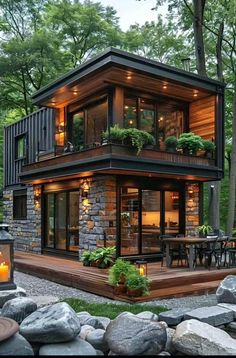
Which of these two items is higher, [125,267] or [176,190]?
[176,190]

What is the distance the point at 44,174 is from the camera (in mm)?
11750

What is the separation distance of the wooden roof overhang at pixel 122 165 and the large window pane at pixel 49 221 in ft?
3.76

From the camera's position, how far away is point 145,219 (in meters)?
10.7

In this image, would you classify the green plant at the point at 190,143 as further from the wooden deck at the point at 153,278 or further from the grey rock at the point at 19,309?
the grey rock at the point at 19,309

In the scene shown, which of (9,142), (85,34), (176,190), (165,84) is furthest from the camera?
(85,34)

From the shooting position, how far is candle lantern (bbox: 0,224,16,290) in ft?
18.0

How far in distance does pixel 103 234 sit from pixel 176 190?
113 inches

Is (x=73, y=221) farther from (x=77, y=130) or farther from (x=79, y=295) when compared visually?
(x=79, y=295)

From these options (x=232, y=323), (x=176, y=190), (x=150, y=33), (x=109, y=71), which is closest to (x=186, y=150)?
(x=176, y=190)

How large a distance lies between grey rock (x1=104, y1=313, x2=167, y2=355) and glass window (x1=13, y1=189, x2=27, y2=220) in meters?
11.3

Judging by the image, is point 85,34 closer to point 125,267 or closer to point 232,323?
point 125,267

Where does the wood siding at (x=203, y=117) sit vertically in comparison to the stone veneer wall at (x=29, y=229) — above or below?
above

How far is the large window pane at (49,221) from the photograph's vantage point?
1284cm

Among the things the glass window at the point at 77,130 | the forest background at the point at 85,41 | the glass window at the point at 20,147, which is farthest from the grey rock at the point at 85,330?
the forest background at the point at 85,41
